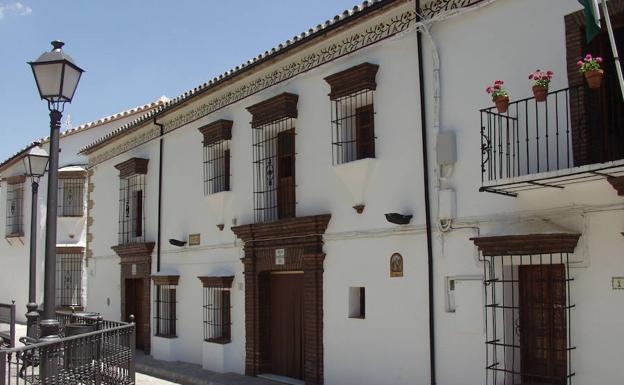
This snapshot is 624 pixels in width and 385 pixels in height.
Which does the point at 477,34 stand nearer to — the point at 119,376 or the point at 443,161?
the point at 443,161

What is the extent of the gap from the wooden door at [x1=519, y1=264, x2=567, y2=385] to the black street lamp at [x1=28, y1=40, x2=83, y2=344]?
4.90m

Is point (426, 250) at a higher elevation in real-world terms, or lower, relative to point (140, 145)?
lower

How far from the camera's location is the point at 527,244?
737 cm

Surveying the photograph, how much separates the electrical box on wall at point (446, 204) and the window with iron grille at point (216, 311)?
5572 millimetres

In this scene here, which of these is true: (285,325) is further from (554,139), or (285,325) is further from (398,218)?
(554,139)

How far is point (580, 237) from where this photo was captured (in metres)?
7.17

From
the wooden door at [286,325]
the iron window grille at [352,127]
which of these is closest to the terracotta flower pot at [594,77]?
the iron window grille at [352,127]

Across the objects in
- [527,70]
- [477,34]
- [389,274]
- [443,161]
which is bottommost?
[389,274]

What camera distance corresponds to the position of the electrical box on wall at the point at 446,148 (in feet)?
28.0

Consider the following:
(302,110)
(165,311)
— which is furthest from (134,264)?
(302,110)

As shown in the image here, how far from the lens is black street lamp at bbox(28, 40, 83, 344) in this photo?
7.17 m

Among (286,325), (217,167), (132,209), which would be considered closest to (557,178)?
(286,325)

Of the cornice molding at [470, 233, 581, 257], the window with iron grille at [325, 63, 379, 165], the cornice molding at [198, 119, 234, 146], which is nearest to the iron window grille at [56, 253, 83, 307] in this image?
the cornice molding at [198, 119, 234, 146]

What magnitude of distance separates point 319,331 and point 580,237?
4686mm
